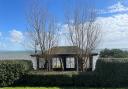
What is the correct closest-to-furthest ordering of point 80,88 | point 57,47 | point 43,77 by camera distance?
point 80,88 < point 43,77 < point 57,47

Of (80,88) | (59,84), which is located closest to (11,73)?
(59,84)

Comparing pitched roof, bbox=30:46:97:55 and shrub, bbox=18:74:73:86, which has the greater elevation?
pitched roof, bbox=30:46:97:55

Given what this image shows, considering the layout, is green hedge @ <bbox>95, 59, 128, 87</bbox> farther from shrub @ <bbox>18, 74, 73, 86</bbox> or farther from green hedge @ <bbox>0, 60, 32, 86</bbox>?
green hedge @ <bbox>0, 60, 32, 86</bbox>

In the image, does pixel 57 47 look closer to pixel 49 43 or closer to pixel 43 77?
pixel 49 43

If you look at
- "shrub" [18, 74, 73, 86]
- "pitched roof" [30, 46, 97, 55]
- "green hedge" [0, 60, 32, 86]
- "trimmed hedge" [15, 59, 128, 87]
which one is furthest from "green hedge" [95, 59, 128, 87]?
"pitched roof" [30, 46, 97, 55]

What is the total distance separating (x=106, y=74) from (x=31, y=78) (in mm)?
5298

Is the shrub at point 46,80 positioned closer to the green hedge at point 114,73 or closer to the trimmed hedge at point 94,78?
the trimmed hedge at point 94,78

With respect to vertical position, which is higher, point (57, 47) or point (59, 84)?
point (57, 47)

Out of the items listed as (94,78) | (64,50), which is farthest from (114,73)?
(64,50)

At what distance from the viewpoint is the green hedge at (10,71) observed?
64.7ft

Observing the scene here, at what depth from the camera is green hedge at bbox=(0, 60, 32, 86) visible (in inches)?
776

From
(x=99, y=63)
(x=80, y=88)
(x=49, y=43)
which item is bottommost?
(x=80, y=88)

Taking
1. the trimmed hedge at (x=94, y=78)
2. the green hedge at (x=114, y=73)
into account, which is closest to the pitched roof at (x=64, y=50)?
the trimmed hedge at (x=94, y=78)

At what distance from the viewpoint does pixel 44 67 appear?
26734mm
